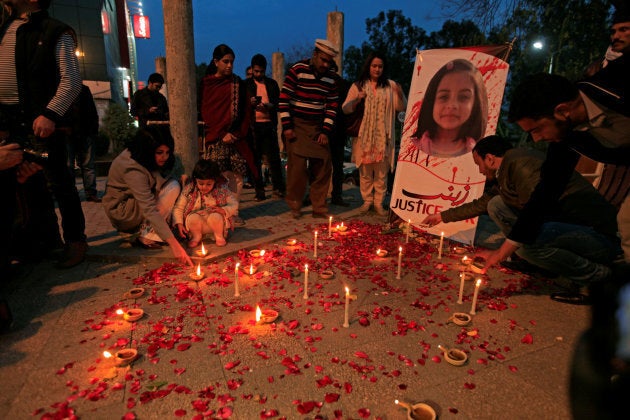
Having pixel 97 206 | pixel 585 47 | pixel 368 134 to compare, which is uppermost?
pixel 585 47

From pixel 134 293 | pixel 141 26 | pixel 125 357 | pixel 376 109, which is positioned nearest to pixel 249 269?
pixel 134 293

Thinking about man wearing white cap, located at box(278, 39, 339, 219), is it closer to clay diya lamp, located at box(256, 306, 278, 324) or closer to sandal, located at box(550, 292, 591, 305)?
clay diya lamp, located at box(256, 306, 278, 324)

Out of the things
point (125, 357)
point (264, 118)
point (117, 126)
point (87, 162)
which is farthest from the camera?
A: point (117, 126)

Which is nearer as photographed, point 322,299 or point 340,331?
point 340,331

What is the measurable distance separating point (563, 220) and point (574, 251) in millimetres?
367

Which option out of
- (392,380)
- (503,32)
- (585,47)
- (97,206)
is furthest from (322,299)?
(585,47)

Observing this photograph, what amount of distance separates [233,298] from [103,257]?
175 cm

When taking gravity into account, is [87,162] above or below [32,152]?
below

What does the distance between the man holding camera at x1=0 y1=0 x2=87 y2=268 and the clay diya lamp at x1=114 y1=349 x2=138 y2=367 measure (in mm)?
1767

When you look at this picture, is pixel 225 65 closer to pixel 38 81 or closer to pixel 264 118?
pixel 264 118

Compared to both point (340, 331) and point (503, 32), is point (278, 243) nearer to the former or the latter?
point (340, 331)

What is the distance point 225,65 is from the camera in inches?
217

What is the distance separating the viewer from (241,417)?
205cm

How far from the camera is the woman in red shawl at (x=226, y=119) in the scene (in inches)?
227
